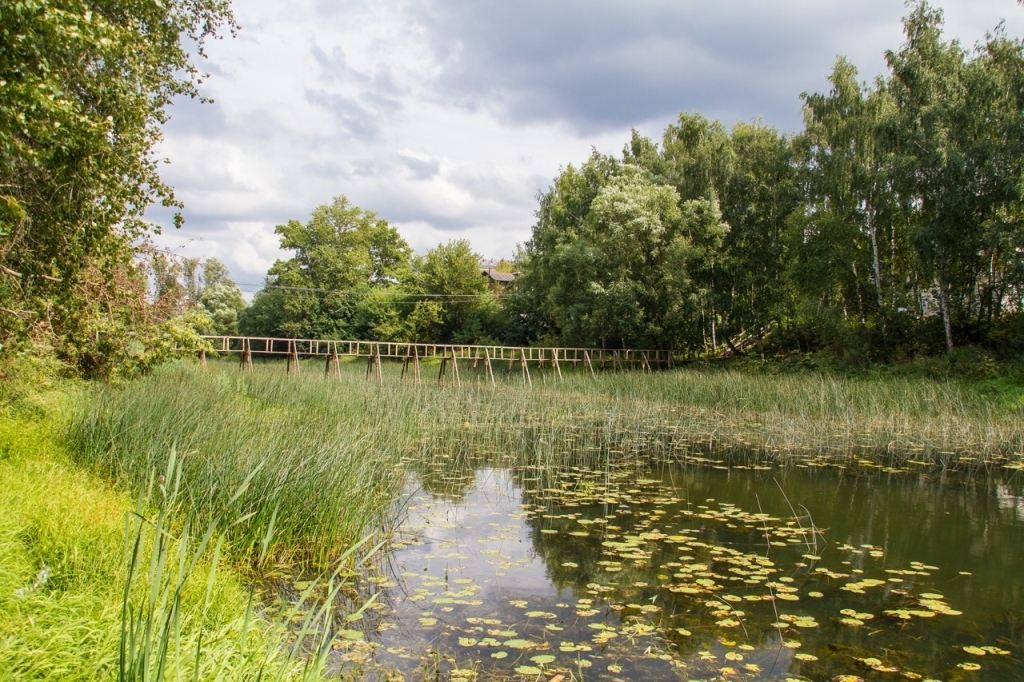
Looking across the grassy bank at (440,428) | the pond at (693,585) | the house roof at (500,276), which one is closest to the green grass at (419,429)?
the grassy bank at (440,428)

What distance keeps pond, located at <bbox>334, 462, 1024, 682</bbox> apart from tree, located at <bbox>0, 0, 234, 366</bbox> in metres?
3.82

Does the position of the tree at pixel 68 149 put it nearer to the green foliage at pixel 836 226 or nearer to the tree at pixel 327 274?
the green foliage at pixel 836 226

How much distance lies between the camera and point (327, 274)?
4662cm

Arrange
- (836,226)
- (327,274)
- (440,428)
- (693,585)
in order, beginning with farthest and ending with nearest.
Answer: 1. (327,274)
2. (836,226)
3. (440,428)
4. (693,585)

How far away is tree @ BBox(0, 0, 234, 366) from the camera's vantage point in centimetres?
495

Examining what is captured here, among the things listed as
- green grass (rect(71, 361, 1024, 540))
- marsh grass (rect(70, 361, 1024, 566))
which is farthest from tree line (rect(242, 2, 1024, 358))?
marsh grass (rect(70, 361, 1024, 566))

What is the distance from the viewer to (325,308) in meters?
45.4

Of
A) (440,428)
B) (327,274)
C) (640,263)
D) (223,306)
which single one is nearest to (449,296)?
(327,274)

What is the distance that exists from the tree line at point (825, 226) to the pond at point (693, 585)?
1209cm

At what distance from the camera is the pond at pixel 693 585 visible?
3756 millimetres

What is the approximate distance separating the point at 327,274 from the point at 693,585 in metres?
44.3

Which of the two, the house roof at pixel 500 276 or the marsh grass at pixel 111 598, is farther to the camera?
the house roof at pixel 500 276

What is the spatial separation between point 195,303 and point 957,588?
37.5 feet

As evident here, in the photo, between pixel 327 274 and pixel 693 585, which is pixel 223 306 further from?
pixel 693 585
